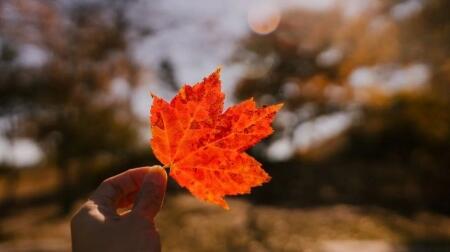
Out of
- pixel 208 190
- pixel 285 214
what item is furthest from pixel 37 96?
pixel 208 190

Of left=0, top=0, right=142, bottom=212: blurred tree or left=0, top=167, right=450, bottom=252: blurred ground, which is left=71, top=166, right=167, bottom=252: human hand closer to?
left=0, top=167, right=450, bottom=252: blurred ground

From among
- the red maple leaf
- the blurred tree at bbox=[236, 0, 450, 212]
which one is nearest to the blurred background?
the blurred tree at bbox=[236, 0, 450, 212]

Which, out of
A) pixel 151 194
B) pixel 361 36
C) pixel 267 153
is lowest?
pixel 151 194

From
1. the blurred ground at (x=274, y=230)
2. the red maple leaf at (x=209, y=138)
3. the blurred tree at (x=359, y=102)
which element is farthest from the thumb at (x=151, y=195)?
the blurred tree at (x=359, y=102)

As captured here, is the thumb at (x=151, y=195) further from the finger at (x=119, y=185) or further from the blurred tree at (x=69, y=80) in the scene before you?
the blurred tree at (x=69, y=80)

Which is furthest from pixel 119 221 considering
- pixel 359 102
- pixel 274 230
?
pixel 359 102

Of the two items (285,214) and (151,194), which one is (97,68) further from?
(151,194)

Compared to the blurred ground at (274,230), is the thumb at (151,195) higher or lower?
lower
